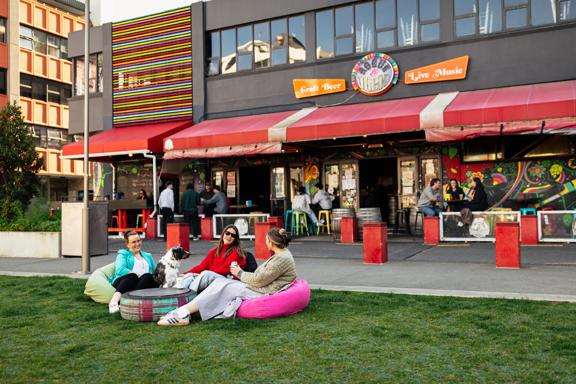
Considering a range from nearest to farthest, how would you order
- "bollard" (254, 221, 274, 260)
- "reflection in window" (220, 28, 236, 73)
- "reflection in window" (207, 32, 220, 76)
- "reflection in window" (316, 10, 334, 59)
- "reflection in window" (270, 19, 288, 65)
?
"bollard" (254, 221, 274, 260) < "reflection in window" (316, 10, 334, 59) < "reflection in window" (270, 19, 288, 65) < "reflection in window" (220, 28, 236, 73) < "reflection in window" (207, 32, 220, 76)

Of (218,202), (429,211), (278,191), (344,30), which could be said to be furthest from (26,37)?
(429,211)

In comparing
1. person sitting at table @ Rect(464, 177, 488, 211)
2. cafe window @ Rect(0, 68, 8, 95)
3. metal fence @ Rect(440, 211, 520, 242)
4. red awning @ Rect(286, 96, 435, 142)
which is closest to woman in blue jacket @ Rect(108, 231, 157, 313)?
metal fence @ Rect(440, 211, 520, 242)

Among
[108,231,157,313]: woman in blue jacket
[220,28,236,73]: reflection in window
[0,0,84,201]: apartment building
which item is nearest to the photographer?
[108,231,157,313]: woman in blue jacket

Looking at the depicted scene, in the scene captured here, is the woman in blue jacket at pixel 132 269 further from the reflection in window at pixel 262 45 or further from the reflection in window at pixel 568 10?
the reflection in window at pixel 262 45

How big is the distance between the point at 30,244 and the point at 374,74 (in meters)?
11.0

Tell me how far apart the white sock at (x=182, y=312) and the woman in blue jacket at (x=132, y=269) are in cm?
113

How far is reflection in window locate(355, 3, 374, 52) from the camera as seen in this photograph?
18.6 m

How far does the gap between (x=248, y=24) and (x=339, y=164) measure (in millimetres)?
6175

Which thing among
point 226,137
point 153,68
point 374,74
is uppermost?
point 153,68

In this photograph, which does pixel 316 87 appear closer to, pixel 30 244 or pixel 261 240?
pixel 261 240

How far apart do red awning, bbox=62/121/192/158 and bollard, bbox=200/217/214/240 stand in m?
3.82

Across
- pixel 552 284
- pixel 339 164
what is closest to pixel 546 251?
pixel 552 284

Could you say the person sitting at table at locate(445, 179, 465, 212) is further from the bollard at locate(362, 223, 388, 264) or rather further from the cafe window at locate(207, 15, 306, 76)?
the cafe window at locate(207, 15, 306, 76)

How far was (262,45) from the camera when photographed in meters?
20.7
